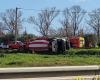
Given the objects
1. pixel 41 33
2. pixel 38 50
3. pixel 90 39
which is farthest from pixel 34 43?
pixel 41 33

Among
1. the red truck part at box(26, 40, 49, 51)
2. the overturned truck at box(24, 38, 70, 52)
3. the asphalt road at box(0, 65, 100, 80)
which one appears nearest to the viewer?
the asphalt road at box(0, 65, 100, 80)

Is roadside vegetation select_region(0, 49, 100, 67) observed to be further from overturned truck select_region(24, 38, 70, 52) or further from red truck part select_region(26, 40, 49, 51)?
red truck part select_region(26, 40, 49, 51)

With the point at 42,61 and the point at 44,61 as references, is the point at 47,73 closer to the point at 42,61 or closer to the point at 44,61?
the point at 44,61

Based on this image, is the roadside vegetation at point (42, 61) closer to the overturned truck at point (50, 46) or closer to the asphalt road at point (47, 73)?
the asphalt road at point (47, 73)

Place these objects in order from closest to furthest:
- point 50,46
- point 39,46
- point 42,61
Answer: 1. point 42,61
2. point 50,46
3. point 39,46

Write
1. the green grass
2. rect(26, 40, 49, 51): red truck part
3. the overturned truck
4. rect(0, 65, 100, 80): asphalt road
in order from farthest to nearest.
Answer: rect(26, 40, 49, 51): red truck part, the overturned truck, the green grass, rect(0, 65, 100, 80): asphalt road

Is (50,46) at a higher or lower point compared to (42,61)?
higher

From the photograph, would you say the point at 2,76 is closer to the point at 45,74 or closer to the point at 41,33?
the point at 45,74

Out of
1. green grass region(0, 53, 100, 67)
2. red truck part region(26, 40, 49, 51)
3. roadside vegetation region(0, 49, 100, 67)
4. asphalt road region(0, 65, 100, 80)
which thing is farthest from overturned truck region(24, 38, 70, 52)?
asphalt road region(0, 65, 100, 80)

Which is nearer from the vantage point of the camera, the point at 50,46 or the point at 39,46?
the point at 50,46

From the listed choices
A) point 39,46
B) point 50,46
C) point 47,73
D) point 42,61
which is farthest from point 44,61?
point 39,46

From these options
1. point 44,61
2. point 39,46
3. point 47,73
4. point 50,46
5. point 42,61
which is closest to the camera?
point 47,73

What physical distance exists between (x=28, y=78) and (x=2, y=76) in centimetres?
74

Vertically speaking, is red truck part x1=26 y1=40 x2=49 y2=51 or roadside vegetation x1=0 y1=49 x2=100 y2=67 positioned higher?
red truck part x1=26 y1=40 x2=49 y2=51
